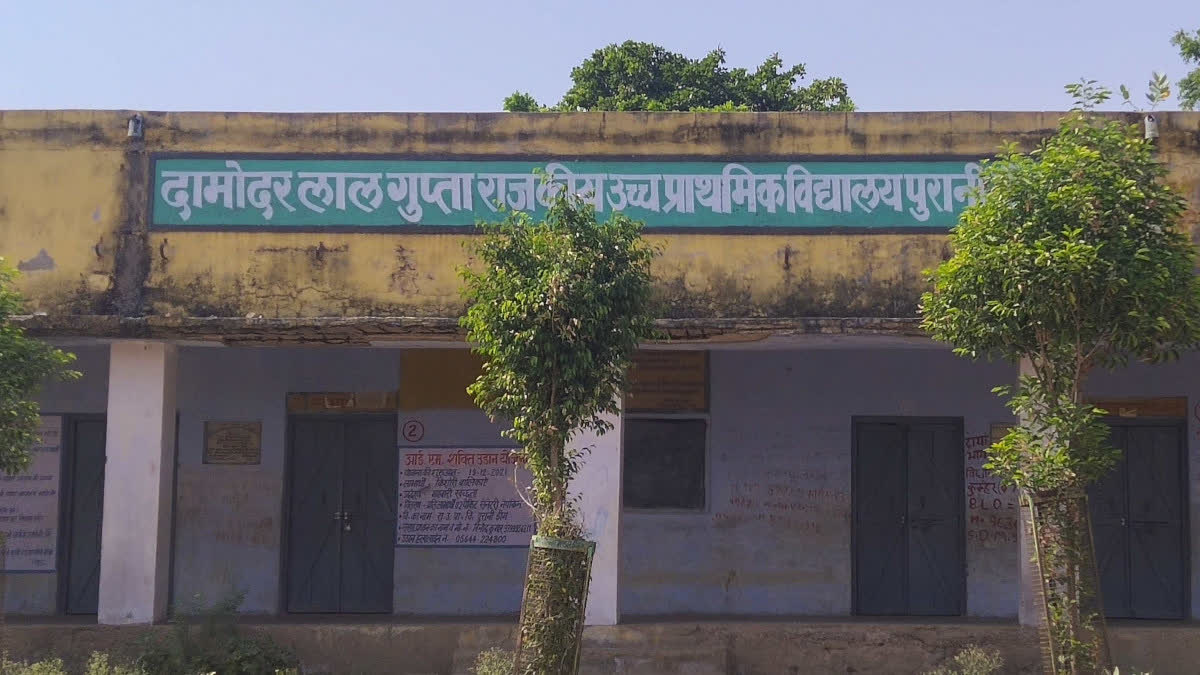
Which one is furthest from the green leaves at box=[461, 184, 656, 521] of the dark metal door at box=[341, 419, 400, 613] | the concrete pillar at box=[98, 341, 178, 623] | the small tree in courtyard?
the dark metal door at box=[341, 419, 400, 613]

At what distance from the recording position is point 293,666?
385 inches

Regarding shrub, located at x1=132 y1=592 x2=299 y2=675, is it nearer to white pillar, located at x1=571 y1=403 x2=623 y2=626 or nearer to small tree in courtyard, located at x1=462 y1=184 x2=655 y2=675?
white pillar, located at x1=571 y1=403 x2=623 y2=626

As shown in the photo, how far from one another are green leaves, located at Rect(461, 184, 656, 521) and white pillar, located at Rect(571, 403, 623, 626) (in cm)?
203

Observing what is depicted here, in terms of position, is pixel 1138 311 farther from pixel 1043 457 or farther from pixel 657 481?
pixel 657 481

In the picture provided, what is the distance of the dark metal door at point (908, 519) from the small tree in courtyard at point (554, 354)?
502 cm

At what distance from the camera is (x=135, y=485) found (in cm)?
990

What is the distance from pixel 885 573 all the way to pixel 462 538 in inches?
148

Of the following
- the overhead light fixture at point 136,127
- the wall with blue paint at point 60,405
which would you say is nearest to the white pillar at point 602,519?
Result: the overhead light fixture at point 136,127

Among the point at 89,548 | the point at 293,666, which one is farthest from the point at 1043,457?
the point at 89,548

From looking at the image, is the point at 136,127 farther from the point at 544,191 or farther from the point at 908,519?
the point at 908,519

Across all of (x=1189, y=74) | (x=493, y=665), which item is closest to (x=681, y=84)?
(x=1189, y=74)

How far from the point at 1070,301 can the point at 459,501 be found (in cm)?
643

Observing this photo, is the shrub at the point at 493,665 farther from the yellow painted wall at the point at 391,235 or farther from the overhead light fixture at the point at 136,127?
the overhead light fixture at the point at 136,127

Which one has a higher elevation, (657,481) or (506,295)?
(506,295)
